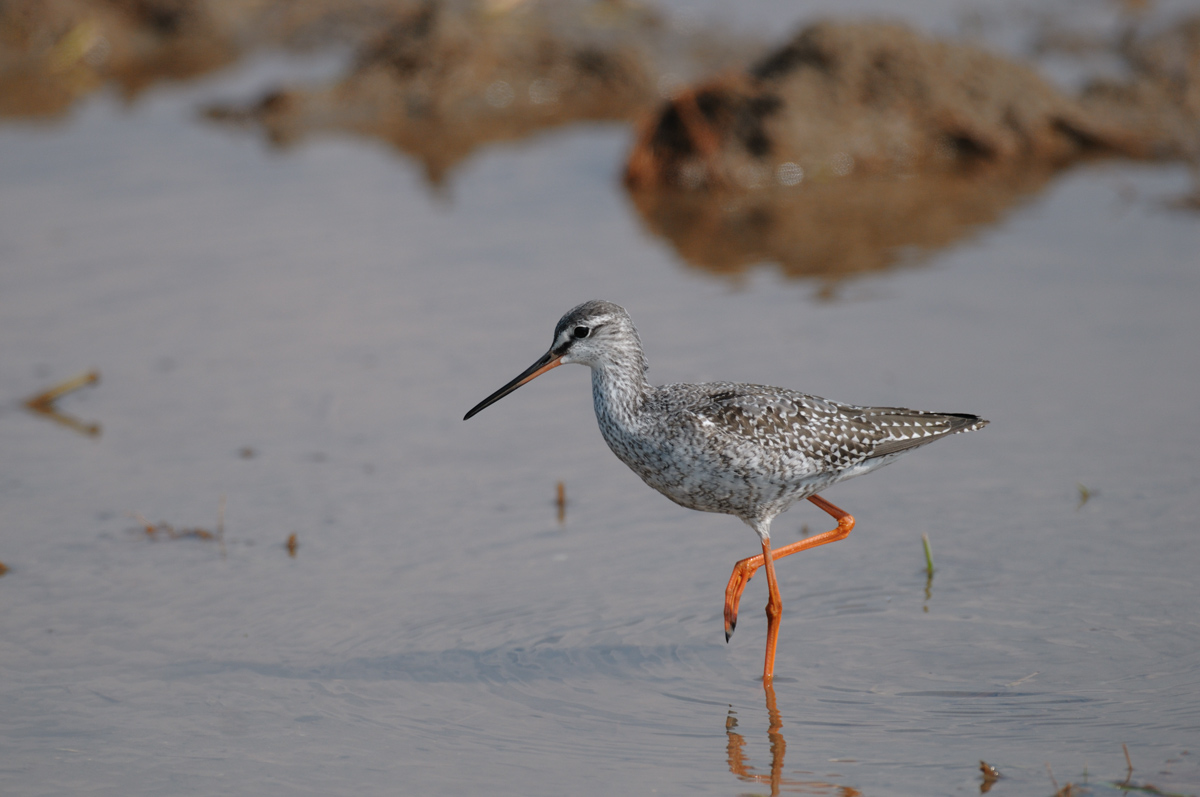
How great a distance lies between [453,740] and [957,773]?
2.02 meters

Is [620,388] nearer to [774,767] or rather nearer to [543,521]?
[543,521]

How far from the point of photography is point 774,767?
5438 millimetres

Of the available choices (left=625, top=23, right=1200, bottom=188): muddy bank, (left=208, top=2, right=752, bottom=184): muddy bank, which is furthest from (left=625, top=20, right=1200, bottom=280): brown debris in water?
(left=208, top=2, right=752, bottom=184): muddy bank

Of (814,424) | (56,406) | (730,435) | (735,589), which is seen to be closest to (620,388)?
(730,435)

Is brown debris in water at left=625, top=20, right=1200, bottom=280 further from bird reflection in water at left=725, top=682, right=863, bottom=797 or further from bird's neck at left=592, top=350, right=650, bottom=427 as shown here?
bird reflection in water at left=725, top=682, right=863, bottom=797

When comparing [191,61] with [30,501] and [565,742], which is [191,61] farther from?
[565,742]

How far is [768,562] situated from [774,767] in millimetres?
1375

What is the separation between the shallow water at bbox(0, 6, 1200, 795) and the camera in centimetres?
564

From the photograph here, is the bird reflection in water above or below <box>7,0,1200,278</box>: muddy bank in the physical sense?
below

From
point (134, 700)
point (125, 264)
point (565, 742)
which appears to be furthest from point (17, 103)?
point (565, 742)

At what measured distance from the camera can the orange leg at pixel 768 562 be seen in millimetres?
6371

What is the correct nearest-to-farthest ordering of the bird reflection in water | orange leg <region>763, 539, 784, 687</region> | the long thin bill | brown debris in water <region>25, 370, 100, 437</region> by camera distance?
1. the bird reflection in water
2. orange leg <region>763, 539, 784, 687</region>
3. the long thin bill
4. brown debris in water <region>25, 370, 100, 437</region>

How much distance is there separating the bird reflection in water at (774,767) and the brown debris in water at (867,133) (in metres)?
7.24

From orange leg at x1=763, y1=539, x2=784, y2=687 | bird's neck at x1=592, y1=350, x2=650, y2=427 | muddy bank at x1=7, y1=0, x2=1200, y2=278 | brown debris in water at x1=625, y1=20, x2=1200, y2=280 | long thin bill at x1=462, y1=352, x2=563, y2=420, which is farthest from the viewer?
brown debris in water at x1=625, y1=20, x2=1200, y2=280
